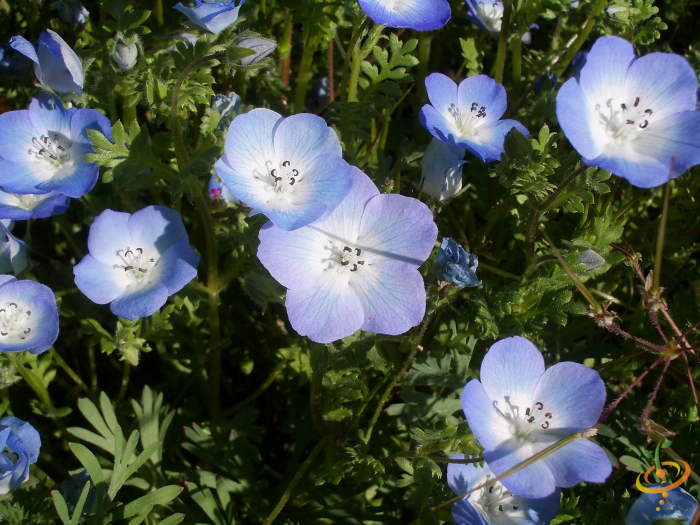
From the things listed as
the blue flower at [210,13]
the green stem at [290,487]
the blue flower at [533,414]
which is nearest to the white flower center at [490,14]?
the blue flower at [210,13]

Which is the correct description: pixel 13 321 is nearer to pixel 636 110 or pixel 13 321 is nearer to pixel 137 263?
pixel 137 263

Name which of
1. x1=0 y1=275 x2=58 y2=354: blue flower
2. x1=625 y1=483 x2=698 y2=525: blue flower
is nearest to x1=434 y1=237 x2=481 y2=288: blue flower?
x1=625 y1=483 x2=698 y2=525: blue flower

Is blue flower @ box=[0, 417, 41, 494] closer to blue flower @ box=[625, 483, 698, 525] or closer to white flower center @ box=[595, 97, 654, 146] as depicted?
blue flower @ box=[625, 483, 698, 525]

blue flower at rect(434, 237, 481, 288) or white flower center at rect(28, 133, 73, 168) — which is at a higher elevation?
blue flower at rect(434, 237, 481, 288)

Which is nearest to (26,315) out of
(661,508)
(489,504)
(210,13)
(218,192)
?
(218,192)

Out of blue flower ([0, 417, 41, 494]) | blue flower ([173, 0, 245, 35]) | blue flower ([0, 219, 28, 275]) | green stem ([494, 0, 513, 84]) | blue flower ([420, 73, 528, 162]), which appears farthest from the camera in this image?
green stem ([494, 0, 513, 84])

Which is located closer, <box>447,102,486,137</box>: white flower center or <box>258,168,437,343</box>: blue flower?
<box>258,168,437,343</box>: blue flower
